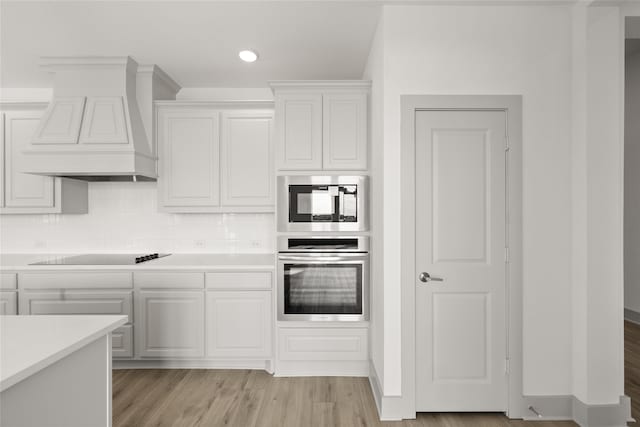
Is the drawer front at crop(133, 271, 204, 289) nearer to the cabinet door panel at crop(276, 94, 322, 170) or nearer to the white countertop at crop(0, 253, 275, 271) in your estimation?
the white countertop at crop(0, 253, 275, 271)

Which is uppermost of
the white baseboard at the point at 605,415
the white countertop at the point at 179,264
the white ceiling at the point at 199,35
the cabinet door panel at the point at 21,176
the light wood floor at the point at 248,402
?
the white ceiling at the point at 199,35

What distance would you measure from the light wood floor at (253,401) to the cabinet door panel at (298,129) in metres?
1.77

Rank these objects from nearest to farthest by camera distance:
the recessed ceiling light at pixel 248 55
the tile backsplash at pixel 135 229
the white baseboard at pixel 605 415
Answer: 1. the white baseboard at pixel 605 415
2. the recessed ceiling light at pixel 248 55
3. the tile backsplash at pixel 135 229

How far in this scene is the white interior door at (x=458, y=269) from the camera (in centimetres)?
259

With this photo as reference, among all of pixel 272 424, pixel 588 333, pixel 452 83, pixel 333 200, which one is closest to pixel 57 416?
pixel 272 424

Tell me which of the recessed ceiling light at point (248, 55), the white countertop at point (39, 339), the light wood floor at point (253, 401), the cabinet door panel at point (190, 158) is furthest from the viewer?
the cabinet door panel at point (190, 158)

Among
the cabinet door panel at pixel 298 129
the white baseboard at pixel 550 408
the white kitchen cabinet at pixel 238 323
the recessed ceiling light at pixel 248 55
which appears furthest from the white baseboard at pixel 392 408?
the recessed ceiling light at pixel 248 55

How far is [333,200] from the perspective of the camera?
326cm

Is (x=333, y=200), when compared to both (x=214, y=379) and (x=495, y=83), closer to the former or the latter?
(x=495, y=83)

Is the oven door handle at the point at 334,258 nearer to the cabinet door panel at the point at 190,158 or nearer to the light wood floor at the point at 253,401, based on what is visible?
the light wood floor at the point at 253,401

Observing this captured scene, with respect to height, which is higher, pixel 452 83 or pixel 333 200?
pixel 452 83

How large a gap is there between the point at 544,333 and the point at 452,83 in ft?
5.77

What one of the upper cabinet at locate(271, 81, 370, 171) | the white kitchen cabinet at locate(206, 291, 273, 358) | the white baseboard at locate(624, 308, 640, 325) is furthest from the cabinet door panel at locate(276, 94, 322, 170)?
the white baseboard at locate(624, 308, 640, 325)

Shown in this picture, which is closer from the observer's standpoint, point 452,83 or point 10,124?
point 452,83
